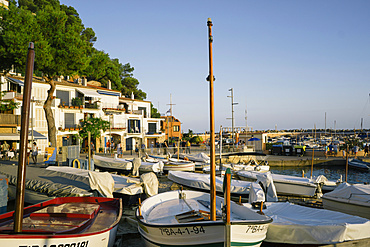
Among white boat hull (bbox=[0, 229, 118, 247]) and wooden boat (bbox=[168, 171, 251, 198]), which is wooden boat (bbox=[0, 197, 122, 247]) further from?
wooden boat (bbox=[168, 171, 251, 198])

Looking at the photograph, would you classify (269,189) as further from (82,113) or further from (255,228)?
(82,113)

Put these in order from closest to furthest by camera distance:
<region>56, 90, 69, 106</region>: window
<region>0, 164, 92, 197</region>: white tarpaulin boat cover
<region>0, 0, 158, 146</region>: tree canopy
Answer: <region>0, 164, 92, 197</region>: white tarpaulin boat cover, <region>0, 0, 158, 146</region>: tree canopy, <region>56, 90, 69, 106</region>: window

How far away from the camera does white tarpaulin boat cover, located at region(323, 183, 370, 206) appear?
12.6 metres

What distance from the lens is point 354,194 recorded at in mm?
13016

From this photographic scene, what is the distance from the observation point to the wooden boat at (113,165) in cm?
2542

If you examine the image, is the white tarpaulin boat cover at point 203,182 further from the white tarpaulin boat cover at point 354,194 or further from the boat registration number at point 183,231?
the boat registration number at point 183,231

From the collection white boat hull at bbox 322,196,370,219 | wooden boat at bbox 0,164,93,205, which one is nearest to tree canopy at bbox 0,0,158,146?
wooden boat at bbox 0,164,93,205

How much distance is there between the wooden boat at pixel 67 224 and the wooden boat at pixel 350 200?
983 centimetres

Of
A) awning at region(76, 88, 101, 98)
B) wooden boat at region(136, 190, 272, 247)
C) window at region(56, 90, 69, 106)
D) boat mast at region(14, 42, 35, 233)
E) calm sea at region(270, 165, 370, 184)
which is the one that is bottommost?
calm sea at region(270, 165, 370, 184)

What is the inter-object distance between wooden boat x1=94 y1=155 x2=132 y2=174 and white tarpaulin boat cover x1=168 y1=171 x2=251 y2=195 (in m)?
5.62

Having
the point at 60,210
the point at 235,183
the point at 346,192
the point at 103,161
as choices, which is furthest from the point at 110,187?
the point at 103,161

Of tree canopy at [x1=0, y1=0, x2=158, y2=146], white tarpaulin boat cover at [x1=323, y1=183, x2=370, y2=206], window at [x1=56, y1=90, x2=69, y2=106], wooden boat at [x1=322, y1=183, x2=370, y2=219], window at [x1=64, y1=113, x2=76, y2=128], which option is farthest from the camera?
window at [x1=56, y1=90, x2=69, y2=106]

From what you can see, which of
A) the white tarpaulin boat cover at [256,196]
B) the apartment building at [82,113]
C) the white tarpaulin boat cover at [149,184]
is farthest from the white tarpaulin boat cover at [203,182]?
the apartment building at [82,113]

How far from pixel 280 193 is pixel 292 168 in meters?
21.1
